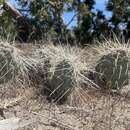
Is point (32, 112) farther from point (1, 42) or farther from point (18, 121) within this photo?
point (1, 42)

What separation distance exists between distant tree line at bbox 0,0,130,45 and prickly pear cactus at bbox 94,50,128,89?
4068mm

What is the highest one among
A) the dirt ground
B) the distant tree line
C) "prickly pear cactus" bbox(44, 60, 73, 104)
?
the distant tree line

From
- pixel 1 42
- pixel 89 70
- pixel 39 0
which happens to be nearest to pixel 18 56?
pixel 1 42

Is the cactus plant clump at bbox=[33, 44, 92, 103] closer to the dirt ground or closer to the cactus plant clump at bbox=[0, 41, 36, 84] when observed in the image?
the dirt ground

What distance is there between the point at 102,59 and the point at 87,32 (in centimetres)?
484

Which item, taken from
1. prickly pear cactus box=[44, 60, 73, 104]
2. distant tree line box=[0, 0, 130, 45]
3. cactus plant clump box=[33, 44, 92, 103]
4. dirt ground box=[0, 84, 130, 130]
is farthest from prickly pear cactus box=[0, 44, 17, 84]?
distant tree line box=[0, 0, 130, 45]

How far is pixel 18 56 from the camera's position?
8.19m

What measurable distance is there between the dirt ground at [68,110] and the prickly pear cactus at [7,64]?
0.45 feet

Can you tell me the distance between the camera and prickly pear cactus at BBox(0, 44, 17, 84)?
813cm

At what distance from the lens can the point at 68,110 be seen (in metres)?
7.49

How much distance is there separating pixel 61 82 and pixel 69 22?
18.9ft

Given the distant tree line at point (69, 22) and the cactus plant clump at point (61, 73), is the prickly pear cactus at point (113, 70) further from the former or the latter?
the distant tree line at point (69, 22)

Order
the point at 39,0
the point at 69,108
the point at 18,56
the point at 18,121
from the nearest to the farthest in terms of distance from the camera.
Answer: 1. the point at 18,121
2. the point at 69,108
3. the point at 18,56
4. the point at 39,0

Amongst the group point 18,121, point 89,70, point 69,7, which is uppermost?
point 69,7
